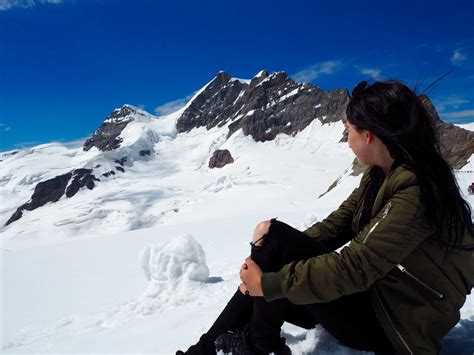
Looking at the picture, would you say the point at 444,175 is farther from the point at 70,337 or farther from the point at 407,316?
the point at 70,337

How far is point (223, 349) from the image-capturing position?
8.00 feet

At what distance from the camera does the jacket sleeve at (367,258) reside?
5.88 feet

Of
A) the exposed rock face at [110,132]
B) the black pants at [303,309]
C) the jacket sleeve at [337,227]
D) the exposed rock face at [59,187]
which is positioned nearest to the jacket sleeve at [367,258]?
the black pants at [303,309]

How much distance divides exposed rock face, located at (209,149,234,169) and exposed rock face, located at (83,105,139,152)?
67217 mm

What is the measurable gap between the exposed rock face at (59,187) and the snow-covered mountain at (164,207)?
43cm

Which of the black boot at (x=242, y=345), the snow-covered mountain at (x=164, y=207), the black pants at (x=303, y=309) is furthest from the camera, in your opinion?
the snow-covered mountain at (x=164, y=207)

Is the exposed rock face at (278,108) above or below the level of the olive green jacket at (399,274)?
above

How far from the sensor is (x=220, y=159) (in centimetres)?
10762

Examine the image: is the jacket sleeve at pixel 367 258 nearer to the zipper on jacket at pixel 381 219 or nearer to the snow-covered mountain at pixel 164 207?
the zipper on jacket at pixel 381 219

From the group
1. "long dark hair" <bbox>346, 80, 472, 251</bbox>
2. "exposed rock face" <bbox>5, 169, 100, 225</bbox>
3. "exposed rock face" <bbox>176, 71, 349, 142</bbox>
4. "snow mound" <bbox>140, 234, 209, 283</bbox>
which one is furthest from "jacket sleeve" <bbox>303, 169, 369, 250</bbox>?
"exposed rock face" <bbox>5, 169, 100, 225</bbox>

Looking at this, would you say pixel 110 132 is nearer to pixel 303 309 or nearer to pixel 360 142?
pixel 303 309

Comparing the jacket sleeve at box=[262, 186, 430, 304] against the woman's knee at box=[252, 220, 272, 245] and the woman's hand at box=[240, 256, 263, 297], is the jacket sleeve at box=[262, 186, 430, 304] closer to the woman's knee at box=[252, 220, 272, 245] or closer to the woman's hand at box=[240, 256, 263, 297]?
the woman's hand at box=[240, 256, 263, 297]

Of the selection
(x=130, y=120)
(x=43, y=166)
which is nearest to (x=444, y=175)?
(x=43, y=166)

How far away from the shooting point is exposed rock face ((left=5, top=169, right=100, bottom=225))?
113688 millimetres
